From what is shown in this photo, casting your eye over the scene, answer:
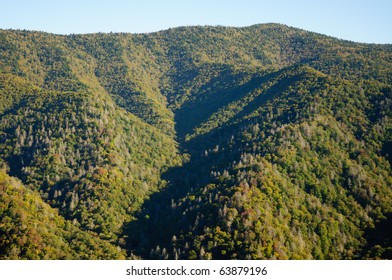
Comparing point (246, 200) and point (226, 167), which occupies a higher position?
point (226, 167)

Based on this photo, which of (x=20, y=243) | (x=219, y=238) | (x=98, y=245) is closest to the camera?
(x=20, y=243)

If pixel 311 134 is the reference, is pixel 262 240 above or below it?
below

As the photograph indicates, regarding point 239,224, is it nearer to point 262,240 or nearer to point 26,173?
point 262,240

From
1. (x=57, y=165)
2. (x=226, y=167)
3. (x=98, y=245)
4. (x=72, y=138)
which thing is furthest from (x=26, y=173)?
(x=226, y=167)

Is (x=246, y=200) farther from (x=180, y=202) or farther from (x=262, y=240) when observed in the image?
(x=180, y=202)

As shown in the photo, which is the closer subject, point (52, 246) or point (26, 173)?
point (52, 246)
